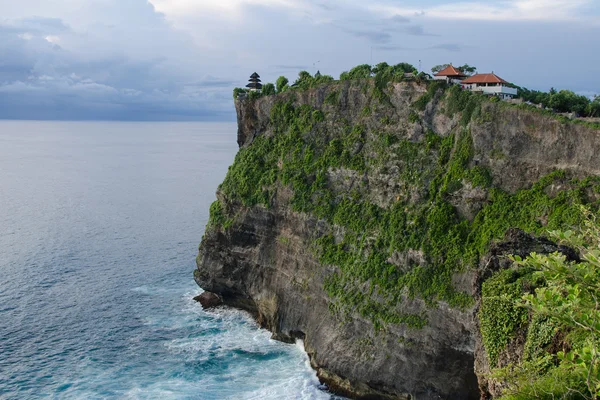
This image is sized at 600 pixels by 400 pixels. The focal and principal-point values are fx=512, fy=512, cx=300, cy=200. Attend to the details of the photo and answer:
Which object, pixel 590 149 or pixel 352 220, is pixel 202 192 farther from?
pixel 590 149

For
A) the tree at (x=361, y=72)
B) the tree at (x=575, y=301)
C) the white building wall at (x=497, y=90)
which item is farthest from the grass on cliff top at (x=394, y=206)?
the tree at (x=575, y=301)

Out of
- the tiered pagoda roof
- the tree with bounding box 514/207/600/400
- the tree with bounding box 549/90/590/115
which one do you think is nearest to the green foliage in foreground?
the tree with bounding box 514/207/600/400

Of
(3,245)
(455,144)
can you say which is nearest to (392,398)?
(455,144)

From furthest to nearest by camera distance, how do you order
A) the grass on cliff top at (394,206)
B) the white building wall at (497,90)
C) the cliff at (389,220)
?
the white building wall at (497,90)
the grass on cliff top at (394,206)
the cliff at (389,220)

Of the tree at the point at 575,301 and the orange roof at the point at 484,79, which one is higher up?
the orange roof at the point at 484,79

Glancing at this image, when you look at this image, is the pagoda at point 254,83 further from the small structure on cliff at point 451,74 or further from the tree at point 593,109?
the tree at point 593,109

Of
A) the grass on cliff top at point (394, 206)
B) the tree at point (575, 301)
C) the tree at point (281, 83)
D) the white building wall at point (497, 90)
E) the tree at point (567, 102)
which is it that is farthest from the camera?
the tree at point (281, 83)

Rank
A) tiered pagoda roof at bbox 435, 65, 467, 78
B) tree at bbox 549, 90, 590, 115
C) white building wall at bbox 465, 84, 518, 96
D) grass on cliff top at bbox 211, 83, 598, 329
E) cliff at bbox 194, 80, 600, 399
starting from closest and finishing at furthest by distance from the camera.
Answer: cliff at bbox 194, 80, 600, 399 → grass on cliff top at bbox 211, 83, 598, 329 → tree at bbox 549, 90, 590, 115 → white building wall at bbox 465, 84, 518, 96 → tiered pagoda roof at bbox 435, 65, 467, 78

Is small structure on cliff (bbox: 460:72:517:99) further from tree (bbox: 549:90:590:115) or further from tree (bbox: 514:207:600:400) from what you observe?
tree (bbox: 514:207:600:400)
